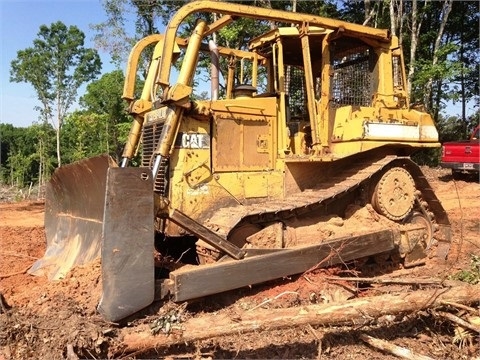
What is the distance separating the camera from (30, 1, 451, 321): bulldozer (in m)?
4.47

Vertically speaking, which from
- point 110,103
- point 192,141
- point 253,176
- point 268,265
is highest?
point 110,103

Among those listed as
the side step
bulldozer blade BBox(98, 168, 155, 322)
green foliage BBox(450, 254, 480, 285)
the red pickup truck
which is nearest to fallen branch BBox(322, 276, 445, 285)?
the side step

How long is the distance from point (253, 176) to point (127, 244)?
2229 millimetres

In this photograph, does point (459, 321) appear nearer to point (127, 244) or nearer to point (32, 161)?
point (127, 244)

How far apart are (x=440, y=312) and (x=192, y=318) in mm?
2493

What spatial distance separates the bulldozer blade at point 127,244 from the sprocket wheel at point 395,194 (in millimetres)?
3342

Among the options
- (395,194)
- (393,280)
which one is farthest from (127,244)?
(395,194)

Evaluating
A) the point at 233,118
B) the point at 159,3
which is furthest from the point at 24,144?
the point at 233,118

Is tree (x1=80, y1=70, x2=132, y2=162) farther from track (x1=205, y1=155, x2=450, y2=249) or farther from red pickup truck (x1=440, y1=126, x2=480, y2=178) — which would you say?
track (x1=205, y1=155, x2=450, y2=249)

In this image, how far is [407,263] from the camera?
21.5 feet

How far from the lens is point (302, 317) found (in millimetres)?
4070

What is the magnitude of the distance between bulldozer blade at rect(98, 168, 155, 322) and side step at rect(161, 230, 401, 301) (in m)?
0.31

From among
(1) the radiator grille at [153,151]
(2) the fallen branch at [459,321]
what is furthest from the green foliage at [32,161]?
(2) the fallen branch at [459,321]

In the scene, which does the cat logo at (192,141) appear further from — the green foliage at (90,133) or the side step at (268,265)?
the green foliage at (90,133)
